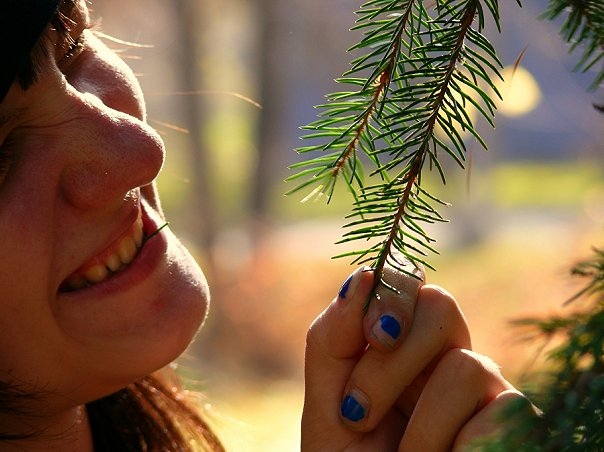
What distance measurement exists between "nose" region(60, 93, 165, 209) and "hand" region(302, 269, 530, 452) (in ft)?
1.19

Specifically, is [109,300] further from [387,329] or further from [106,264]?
[387,329]

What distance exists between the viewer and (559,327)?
0.73m

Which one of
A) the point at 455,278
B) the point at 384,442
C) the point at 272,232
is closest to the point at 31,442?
the point at 384,442

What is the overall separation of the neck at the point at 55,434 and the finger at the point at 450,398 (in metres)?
0.68

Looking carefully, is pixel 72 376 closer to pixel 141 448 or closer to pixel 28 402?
pixel 28 402

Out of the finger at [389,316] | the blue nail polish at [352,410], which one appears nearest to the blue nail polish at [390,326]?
the finger at [389,316]

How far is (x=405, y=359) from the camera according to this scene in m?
1.04

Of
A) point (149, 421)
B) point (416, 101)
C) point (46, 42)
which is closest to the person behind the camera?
point (416, 101)

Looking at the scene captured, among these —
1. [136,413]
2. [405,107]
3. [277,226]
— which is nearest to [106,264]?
[136,413]

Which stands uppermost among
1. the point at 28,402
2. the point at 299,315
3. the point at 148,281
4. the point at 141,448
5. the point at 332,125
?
the point at 332,125

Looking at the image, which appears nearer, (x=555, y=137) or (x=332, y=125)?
(x=332, y=125)

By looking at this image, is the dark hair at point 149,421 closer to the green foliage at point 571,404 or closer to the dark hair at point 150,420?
the dark hair at point 150,420

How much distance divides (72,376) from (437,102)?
2.65 feet

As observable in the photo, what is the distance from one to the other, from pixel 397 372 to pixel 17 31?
666 millimetres
